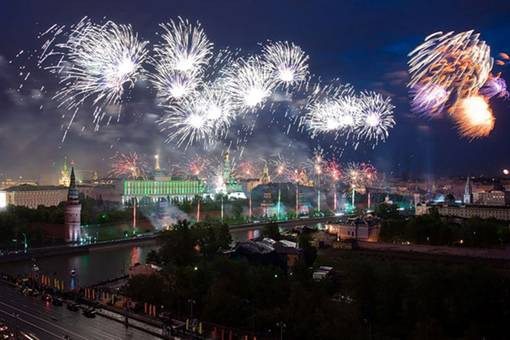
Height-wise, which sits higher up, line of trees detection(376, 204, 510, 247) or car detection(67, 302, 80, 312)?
line of trees detection(376, 204, 510, 247)

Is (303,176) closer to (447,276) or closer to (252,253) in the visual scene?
(252,253)

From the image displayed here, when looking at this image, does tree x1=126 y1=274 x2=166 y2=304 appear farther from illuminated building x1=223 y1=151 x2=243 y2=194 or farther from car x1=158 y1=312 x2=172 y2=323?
illuminated building x1=223 y1=151 x2=243 y2=194

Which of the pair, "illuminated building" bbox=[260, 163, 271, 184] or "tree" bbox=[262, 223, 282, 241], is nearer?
"tree" bbox=[262, 223, 282, 241]

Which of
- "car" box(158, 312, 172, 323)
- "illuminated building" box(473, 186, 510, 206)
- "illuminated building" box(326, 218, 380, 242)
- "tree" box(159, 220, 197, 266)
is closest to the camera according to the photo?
"car" box(158, 312, 172, 323)

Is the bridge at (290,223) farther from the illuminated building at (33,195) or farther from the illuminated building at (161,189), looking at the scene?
the illuminated building at (33,195)

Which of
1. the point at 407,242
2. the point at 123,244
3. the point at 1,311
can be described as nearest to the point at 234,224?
the point at 123,244

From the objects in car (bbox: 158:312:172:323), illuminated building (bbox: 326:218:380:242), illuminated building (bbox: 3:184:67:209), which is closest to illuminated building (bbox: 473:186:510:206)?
illuminated building (bbox: 326:218:380:242)
